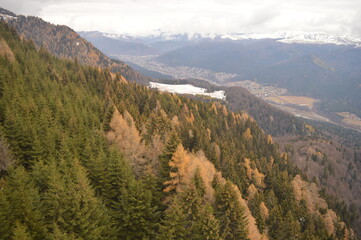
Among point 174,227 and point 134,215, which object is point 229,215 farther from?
point 134,215

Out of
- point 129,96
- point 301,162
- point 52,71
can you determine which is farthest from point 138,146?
point 301,162

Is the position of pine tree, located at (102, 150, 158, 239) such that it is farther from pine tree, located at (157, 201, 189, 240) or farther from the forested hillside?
pine tree, located at (157, 201, 189, 240)

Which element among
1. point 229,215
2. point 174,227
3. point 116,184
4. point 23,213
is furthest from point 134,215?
point 229,215

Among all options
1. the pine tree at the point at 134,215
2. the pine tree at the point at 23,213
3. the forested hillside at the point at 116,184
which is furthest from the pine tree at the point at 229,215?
the pine tree at the point at 23,213

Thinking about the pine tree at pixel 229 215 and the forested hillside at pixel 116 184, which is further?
the pine tree at pixel 229 215

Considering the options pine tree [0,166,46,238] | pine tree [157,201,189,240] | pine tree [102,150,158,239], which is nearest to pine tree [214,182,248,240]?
pine tree [157,201,189,240]

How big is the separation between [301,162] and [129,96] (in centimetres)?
12363

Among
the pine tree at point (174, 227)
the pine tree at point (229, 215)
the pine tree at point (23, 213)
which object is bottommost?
the pine tree at point (229, 215)

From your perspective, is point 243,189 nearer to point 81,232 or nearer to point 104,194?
point 104,194

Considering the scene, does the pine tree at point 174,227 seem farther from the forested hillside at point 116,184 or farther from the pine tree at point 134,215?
the pine tree at point 134,215

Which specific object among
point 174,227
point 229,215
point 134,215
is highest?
point 174,227

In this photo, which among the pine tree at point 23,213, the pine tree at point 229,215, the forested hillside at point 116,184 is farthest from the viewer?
the pine tree at point 229,215

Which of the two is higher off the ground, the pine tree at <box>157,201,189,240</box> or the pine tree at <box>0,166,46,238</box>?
the pine tree at <box>0,166,46,238</box>

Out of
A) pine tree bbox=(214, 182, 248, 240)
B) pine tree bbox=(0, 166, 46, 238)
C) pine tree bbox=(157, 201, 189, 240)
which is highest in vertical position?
pine tree bbox=(0, 166, 46, 238)
